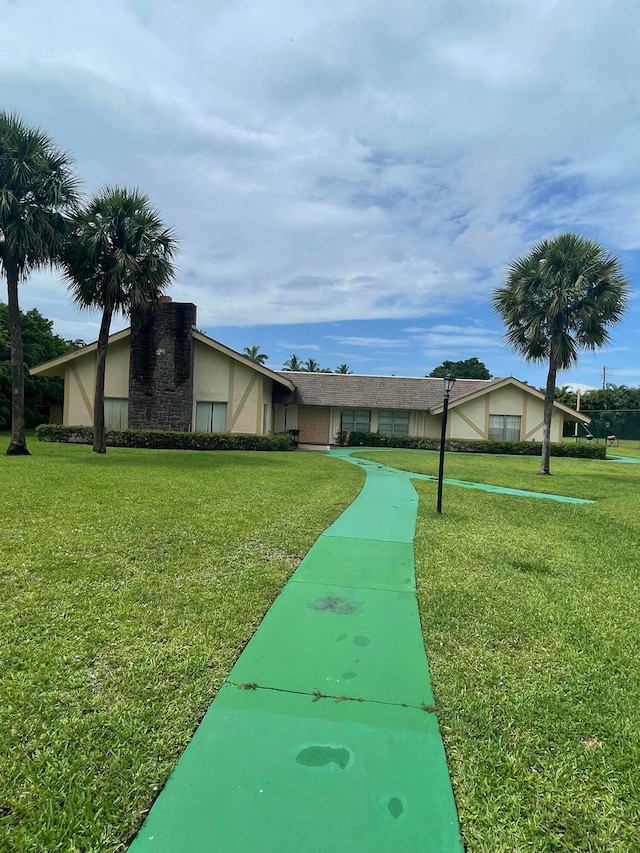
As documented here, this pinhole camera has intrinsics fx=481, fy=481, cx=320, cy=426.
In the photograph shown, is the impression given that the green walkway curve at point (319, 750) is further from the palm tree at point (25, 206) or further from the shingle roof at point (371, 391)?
the shingle roof at point (371, 391)

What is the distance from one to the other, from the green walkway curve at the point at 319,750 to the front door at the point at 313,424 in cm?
2456

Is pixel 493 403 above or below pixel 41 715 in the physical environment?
above

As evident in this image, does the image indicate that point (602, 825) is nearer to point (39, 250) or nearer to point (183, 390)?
point (39, 250)

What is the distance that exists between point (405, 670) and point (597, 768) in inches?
46.5

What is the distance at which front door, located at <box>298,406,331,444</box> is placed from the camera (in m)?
28.9

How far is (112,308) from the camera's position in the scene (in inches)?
639

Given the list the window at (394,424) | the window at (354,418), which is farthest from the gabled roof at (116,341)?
the window at (394,424)

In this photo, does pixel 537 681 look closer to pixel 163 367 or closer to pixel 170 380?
pixel 170 380

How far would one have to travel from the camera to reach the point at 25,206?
13.8 meters

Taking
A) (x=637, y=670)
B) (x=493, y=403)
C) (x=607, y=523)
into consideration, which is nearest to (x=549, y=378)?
(x=607, y=523)

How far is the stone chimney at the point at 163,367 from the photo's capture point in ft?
70.3

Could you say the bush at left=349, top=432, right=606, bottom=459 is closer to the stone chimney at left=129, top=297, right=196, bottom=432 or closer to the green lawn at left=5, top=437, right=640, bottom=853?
the stone chimney at left=129, top=297, right=196, bottom=432

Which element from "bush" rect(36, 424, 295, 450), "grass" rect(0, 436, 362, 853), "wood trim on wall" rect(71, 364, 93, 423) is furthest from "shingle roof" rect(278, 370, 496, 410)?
"grass" rect(0, 436, 362, 853)

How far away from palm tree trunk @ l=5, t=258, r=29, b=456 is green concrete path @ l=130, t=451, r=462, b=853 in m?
13.7
